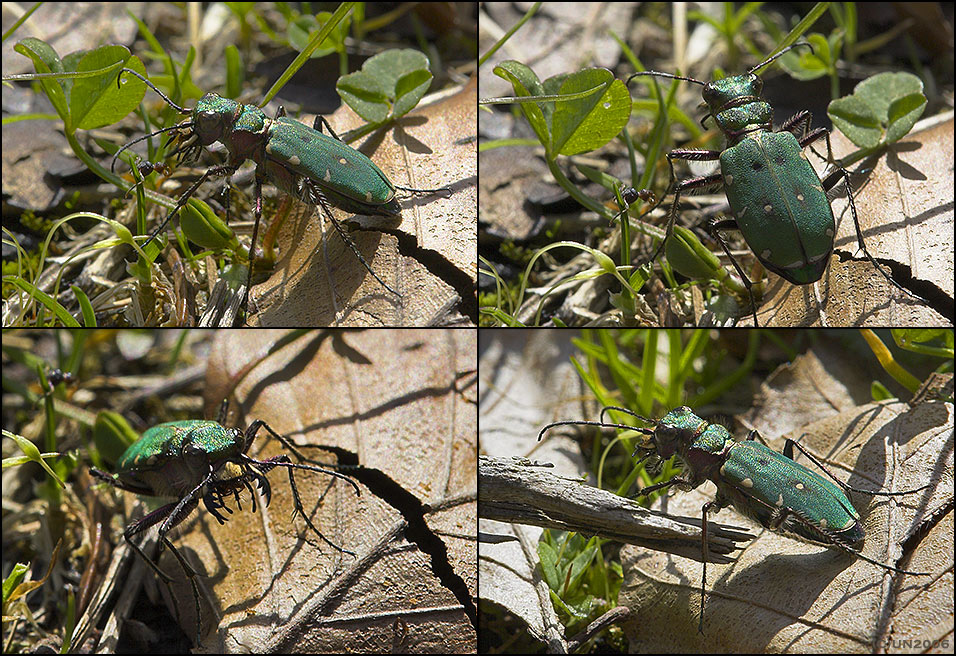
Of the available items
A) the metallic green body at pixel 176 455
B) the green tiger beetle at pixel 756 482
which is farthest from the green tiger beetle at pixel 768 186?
the metallic green body at pixel 176 455

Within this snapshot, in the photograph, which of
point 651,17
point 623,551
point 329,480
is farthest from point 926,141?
point 329,480

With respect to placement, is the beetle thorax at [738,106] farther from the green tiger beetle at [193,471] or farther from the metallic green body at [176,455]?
the metallic green body at [176,455]

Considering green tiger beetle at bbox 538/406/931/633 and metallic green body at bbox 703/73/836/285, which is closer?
green tiger beetle at bbox 538/406/931/633

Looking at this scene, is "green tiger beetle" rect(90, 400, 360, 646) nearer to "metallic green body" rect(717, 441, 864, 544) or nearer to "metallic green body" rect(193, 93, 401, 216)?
"metallic green body" rect(193, 93, 401, 216)

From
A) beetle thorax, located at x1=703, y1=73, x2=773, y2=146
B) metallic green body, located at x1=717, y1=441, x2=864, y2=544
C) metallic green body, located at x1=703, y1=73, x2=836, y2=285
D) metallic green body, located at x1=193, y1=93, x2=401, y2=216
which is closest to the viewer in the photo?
metallic green body, located at x1=717, y1=441, x2=864, y2=544

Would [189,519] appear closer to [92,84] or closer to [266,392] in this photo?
[266,392]

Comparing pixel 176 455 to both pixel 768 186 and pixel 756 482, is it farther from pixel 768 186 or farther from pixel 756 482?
pixel 768 186

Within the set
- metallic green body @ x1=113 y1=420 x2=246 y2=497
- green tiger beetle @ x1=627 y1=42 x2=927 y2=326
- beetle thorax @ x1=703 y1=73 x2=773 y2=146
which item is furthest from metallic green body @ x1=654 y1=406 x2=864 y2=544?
metallic green body @ x1=113 y1=420 x2=246 y2=497
